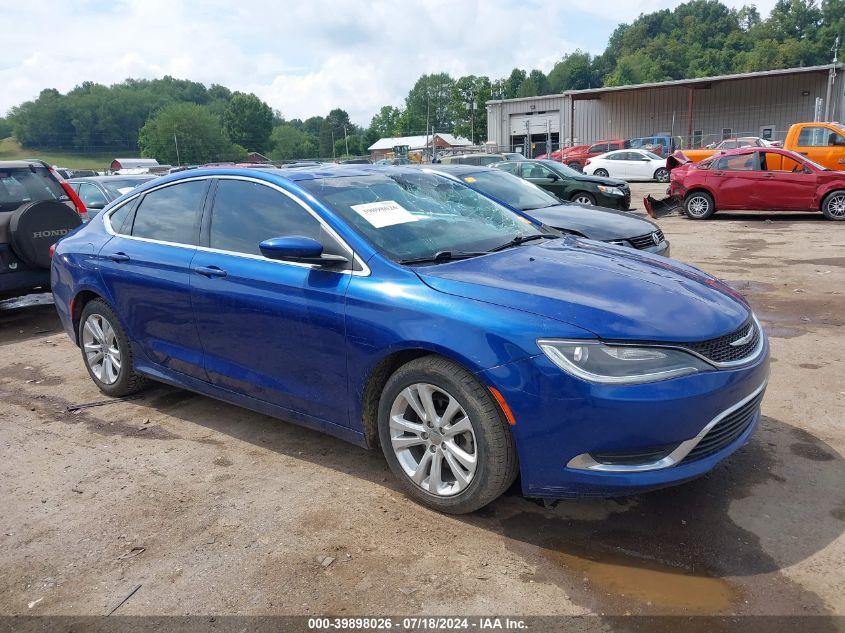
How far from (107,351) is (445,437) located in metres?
3.11

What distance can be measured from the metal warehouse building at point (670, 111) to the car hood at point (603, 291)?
1681 inches

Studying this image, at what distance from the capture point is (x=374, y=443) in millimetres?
3531

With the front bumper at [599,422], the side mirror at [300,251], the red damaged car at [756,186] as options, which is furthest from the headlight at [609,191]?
the front bumper at [599,422]

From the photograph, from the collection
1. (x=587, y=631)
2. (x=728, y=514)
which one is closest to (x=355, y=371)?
(x=587, y=631)

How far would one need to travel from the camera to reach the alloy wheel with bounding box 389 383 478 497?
3.08m

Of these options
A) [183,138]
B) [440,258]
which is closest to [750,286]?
[440,258]

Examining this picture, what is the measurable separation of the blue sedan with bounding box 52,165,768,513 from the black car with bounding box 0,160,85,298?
276cm

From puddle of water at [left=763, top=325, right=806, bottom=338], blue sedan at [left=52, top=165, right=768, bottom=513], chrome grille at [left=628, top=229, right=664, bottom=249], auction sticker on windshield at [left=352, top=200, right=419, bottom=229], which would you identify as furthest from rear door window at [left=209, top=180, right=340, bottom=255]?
chrome grille at [left=628, top=229, right=664, bottom=249]

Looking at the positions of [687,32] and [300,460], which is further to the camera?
[687,32]

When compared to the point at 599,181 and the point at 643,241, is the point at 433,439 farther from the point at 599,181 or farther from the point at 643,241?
the point at 599,181

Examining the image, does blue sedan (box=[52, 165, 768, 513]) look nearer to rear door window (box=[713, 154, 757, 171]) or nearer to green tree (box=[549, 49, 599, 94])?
rear door window (box=[713, 154, 757, 171])

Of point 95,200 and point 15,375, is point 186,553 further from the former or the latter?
point 95,200

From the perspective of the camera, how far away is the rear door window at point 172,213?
4.33 m

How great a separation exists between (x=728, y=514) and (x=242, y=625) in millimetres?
2210
